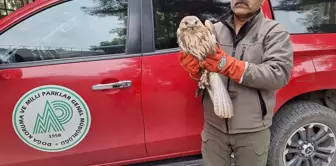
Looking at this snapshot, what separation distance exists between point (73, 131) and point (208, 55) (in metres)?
1.15

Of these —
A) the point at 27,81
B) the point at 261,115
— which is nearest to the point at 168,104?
the point at 261,115

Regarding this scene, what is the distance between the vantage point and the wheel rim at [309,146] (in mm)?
2709

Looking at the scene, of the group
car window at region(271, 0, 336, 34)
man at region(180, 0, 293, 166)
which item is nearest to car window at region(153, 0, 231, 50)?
car window at region(271, 0, 336, 34)

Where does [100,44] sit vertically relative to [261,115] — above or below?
above

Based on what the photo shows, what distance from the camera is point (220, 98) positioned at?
1807 mm

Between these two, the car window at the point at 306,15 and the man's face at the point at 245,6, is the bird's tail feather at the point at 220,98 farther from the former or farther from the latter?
the car window at the point at 306,15

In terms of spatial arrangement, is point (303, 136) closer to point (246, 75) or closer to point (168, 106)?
point (168, 106)

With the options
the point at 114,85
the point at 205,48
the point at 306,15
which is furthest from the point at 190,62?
the point at 306,15

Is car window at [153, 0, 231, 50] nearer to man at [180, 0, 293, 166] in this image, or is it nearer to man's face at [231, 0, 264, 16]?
man at [180, 0, 293, 166]

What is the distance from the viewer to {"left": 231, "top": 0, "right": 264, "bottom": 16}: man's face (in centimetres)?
179

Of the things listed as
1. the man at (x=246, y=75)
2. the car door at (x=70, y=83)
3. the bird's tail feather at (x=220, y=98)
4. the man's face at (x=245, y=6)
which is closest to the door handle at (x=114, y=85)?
the car door at (x=70, y=83)

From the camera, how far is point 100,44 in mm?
2391

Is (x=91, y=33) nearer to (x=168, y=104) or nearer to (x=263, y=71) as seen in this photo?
(x=168, y=104)

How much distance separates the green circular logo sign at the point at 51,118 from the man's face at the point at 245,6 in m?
1.18
